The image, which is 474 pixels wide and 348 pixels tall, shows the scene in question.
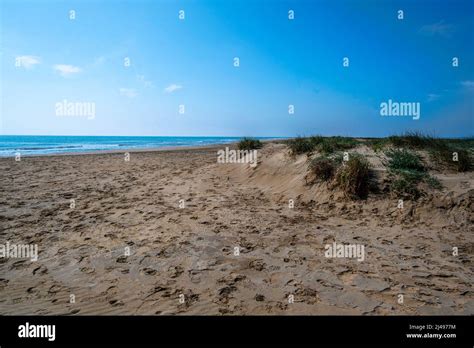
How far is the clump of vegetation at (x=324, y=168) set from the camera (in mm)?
8430

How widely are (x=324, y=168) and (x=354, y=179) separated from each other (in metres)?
1.10

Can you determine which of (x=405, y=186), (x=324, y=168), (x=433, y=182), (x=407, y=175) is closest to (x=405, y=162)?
(x=407, y=175)

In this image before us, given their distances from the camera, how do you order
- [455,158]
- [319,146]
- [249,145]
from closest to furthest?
[455,158], [319,146], [249,145]

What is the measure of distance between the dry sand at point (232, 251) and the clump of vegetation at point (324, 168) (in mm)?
463

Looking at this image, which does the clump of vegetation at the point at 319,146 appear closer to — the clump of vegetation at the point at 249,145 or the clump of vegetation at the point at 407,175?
the clump of vegetation at the point at 407,175

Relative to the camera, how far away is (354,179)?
757 cm

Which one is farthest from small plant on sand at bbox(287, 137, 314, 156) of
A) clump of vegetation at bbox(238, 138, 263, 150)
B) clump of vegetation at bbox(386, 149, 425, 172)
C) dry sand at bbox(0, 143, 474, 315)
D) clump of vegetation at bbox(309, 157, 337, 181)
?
clump of vegetation at bbox(238, 138, 263, 150)

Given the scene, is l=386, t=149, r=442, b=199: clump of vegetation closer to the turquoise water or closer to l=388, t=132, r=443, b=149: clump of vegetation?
l=388, t=132, r=443, b=149: clump of vegetation

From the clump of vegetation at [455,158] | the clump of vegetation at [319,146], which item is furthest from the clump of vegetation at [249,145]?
the clump of vegetation at [455,158]

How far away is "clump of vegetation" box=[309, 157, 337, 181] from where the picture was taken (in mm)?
8430

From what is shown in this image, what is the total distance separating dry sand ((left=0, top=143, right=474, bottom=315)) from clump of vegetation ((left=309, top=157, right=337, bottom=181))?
463mm

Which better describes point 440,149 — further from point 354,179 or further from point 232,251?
point 232,251
